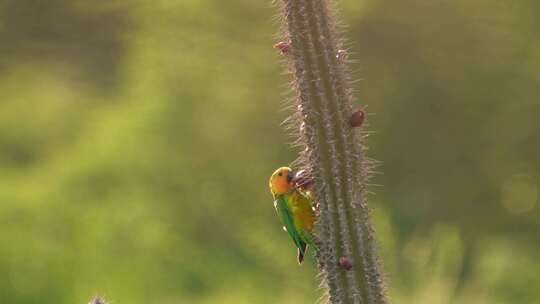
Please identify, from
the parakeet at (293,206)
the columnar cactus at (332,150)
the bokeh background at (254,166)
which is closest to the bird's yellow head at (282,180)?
the parakeet at (293,206)

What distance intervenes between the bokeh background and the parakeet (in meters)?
6.16

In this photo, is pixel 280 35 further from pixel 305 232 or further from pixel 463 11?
pixel 463 11

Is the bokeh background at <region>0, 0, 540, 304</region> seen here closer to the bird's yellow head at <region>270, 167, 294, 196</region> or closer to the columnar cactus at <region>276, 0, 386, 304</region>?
the bird's yellow head at <region>270, 167, 294, 196</region>

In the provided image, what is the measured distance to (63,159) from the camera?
1030 centimetres

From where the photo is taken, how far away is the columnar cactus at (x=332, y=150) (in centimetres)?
191

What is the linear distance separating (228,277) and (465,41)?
2672mm

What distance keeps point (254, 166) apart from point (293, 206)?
7746 mm

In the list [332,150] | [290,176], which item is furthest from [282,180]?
[332,150]

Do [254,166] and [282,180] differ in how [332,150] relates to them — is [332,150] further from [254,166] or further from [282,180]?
[254,166]

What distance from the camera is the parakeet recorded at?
6.72ft

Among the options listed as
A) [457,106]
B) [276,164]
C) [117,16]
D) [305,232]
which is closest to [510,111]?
[457,106]

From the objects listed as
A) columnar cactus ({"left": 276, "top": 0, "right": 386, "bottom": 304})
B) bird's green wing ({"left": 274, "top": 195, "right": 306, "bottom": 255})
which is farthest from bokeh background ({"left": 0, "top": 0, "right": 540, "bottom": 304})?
columnar cactus ({"left": 276, "top": 0, "right": 386, "bottom": 304})

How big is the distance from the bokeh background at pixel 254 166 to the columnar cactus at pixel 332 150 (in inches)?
248

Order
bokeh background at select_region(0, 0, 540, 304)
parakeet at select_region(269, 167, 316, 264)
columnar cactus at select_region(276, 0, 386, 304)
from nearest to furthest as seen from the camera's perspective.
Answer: columnar cactus at select_region(276, 0, 386, 304)
parakeet at select_region(269, 167, 316, 264)
bokeh background at select_region(0, 0, 540, 304)
